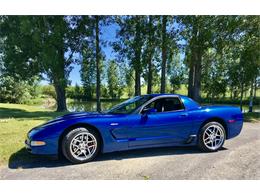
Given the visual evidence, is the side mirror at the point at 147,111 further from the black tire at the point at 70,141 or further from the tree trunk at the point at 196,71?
the tree trunk at the point at 196,71

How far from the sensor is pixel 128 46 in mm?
16000

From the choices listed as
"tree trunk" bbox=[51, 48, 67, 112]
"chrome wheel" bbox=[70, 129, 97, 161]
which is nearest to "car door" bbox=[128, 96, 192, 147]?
"chrome wheel" bbox=[70, 129, 97, 161]

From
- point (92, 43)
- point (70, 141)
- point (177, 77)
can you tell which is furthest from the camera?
point (177, 77)

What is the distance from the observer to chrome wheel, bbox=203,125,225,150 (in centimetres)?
499

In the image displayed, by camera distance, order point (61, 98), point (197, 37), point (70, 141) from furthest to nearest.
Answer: point (61, 98) < point (197, 37) < point (70, 141)

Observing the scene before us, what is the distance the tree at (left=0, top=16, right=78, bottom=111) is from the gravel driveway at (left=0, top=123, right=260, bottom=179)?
35.2 ft

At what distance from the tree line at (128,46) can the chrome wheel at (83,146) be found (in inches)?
406

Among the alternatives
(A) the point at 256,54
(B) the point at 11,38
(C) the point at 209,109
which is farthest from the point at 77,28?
(C) the point at 209,109

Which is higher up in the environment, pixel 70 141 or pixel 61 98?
pixel 70 141

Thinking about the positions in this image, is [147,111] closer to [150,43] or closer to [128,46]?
[150,43]

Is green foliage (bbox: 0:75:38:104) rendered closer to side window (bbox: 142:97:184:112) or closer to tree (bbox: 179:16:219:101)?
tree (bbox: 179:16:219:101)

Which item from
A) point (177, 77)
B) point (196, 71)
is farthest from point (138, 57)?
point (177, 77)

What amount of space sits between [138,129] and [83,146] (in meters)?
1.03
